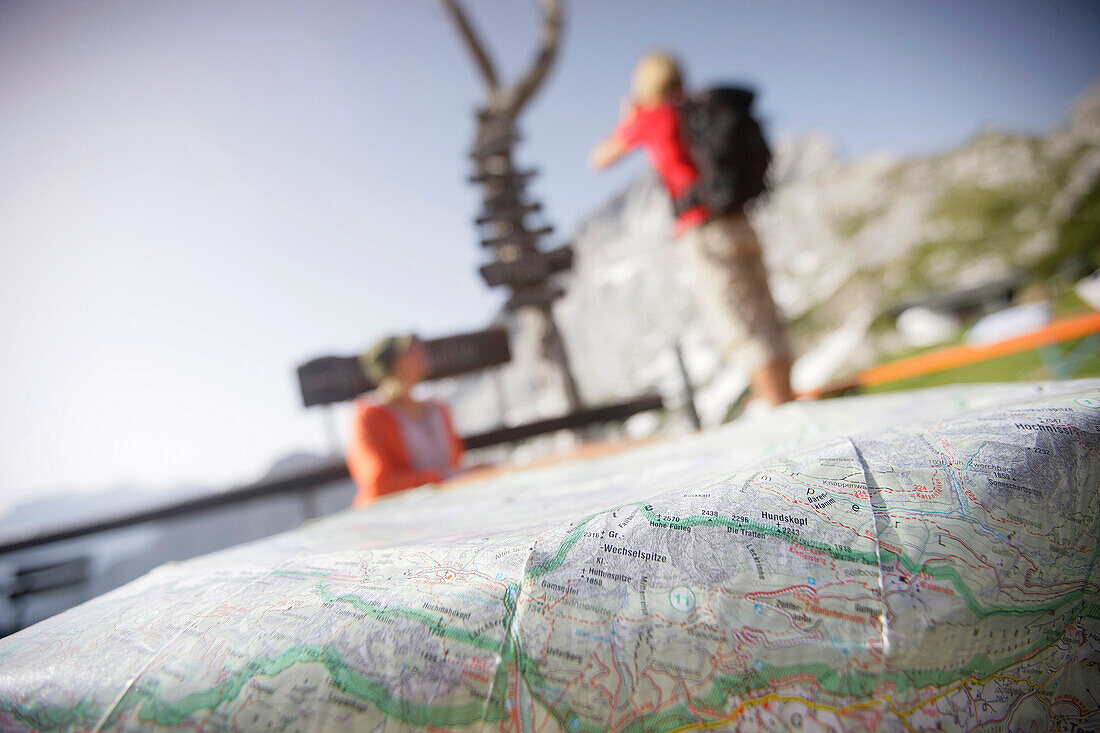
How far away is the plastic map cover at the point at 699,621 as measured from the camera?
0.50 m

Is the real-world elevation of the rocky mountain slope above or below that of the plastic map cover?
above


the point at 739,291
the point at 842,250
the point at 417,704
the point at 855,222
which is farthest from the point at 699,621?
the point at 855,222

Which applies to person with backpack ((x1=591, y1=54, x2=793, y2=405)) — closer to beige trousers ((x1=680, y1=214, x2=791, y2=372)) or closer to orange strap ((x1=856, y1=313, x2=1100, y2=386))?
beige trousers ((x1=680, y1=214, x2=791, y2=372))

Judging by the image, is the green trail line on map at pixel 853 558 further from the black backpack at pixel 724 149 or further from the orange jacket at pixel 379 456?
the black backpack at pixel 724 149

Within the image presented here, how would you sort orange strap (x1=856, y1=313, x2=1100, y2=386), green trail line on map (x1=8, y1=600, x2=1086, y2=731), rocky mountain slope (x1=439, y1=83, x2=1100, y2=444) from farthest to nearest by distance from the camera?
rocky mountain slope (x1=439, y1=83, x2=1100, y2=444), orange strap (x1=856, y1=313, x2=1100, y2=386), green trail line on map (x1=8, y1=600, x2=1086, y2=731)

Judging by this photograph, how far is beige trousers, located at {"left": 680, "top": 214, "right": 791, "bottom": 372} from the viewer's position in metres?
1.89

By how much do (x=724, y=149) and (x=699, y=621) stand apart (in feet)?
5.90

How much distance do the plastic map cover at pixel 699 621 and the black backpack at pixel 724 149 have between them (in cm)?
139

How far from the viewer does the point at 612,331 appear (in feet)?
242

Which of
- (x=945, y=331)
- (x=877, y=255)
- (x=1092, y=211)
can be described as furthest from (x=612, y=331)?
(x=945, y=331)

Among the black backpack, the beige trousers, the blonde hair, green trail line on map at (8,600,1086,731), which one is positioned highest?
the blonde hair

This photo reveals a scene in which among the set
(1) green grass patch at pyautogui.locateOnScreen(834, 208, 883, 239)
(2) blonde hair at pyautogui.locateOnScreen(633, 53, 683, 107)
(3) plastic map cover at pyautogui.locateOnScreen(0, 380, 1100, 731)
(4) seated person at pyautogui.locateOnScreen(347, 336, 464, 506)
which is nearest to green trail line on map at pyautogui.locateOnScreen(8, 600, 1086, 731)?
(3) plastic map cover at pyautogui.locateOnScreen(0, 380, 1100, 731)

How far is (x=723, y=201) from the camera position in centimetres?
187

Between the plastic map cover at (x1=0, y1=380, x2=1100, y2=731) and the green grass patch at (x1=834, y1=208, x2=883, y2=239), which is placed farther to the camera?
the green grass patch at (x1=834, y1=208, x2=883, y2=239)
